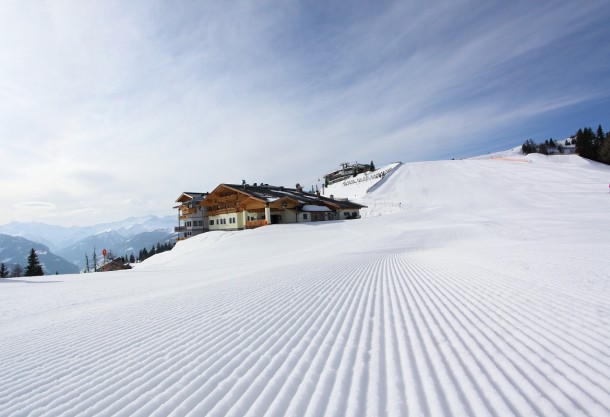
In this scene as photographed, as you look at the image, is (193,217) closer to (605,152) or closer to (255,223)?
(255,223)

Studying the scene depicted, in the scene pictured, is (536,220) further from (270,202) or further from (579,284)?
(270,202)

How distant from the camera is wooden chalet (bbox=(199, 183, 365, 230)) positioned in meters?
43.0

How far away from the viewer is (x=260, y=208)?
43.0 meters

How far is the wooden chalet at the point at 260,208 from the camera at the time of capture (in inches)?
1692

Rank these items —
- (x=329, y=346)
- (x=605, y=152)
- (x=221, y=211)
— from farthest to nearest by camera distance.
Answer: (x=605, y=152) → (x=221, y=211) → (x=329, y=346)

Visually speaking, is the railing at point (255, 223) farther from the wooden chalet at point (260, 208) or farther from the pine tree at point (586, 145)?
the pine tree at point (586, 145)

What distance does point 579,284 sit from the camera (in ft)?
25.6

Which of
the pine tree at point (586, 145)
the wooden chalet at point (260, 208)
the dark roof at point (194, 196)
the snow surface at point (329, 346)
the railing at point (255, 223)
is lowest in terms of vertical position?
the snow surface at point (329, 346)

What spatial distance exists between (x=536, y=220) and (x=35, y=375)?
36.5 meters

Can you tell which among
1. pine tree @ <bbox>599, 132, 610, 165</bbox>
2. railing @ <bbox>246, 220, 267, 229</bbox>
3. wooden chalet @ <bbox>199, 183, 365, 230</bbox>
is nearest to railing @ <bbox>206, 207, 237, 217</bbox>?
wooden chalet @ <bbox>199, 183, 365, 230</bbox>

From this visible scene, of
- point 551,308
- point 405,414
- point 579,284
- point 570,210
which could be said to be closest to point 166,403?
point 405,414

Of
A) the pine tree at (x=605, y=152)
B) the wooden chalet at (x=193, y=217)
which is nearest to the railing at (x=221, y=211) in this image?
the wooden chalet at (x=193, y=217)

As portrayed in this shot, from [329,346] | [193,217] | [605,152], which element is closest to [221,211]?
[193,217]

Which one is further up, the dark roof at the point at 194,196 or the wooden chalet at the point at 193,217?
the dark roof at the point at 194,196
